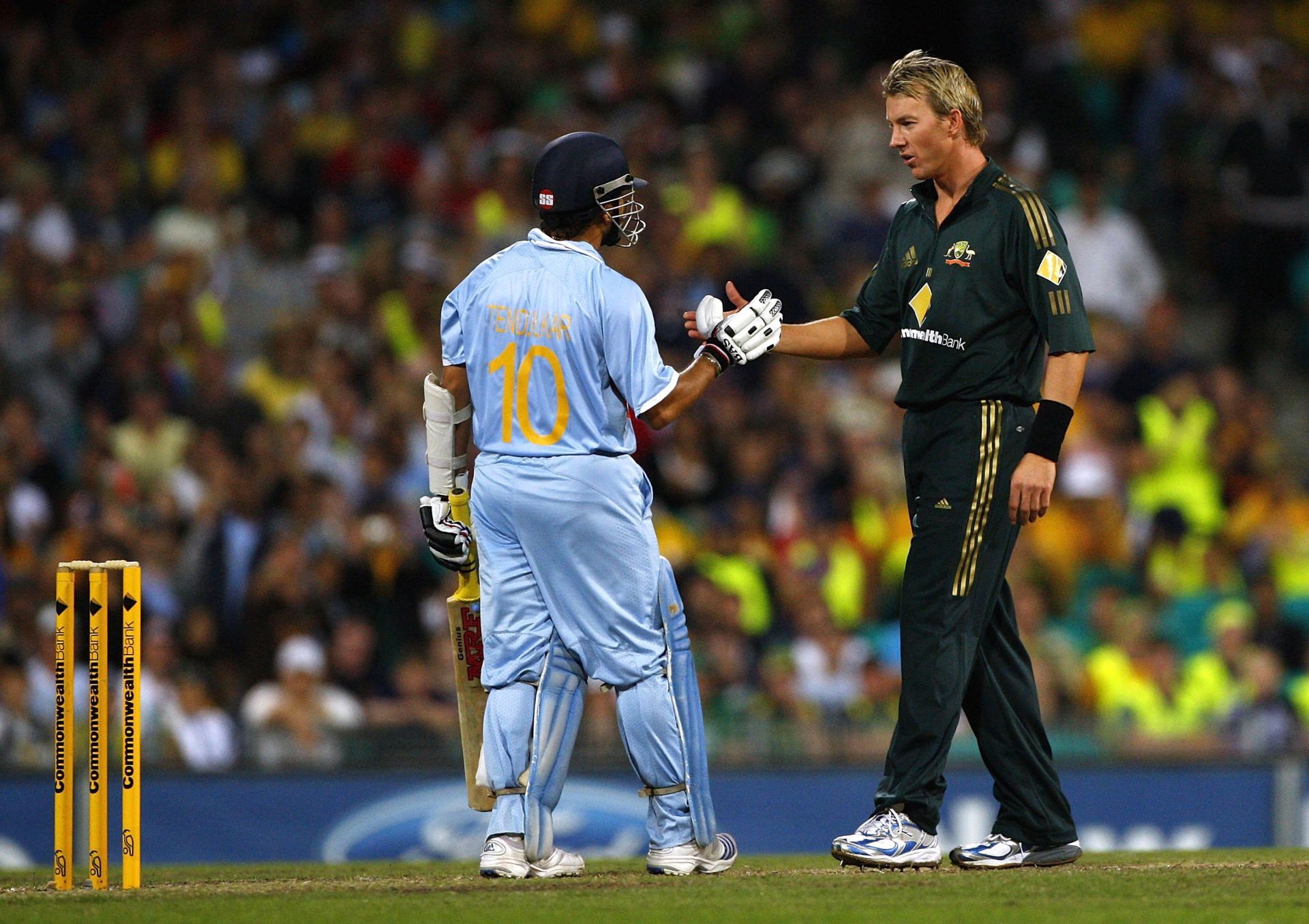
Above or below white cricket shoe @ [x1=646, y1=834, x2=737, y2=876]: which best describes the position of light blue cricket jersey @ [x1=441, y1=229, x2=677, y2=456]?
above

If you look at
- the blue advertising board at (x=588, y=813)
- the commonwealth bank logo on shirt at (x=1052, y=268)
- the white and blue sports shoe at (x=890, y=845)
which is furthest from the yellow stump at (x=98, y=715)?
the blue advertising board at (x=588, y=813)

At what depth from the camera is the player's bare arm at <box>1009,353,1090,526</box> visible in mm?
5945

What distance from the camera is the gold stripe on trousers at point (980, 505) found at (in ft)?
19.8

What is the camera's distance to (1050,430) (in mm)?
5980

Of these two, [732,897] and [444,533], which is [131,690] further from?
[732,897]

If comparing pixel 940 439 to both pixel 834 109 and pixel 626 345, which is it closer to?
pixel 626 345

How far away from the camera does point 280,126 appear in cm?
1494

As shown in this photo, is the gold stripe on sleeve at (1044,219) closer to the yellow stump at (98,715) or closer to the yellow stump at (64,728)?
the yellow stump at (98,715)

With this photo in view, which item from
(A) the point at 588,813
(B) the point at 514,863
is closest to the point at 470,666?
(B) the point at 514,863

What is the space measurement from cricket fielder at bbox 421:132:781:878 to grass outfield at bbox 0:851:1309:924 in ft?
0.94

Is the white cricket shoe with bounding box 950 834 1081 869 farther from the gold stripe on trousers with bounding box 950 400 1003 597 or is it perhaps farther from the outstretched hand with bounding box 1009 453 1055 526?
the outstretched hand with bounding box 1009 453 1055 526

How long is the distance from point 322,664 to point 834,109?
6.86m

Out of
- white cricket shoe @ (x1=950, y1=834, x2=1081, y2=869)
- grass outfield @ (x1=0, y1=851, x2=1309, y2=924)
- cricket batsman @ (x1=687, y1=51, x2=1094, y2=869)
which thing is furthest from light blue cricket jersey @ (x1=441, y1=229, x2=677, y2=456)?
white cricket shoe @ (x1=950, y1=834, x2=1081, y2=869)

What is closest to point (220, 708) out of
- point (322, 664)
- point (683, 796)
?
point (322, 664)
